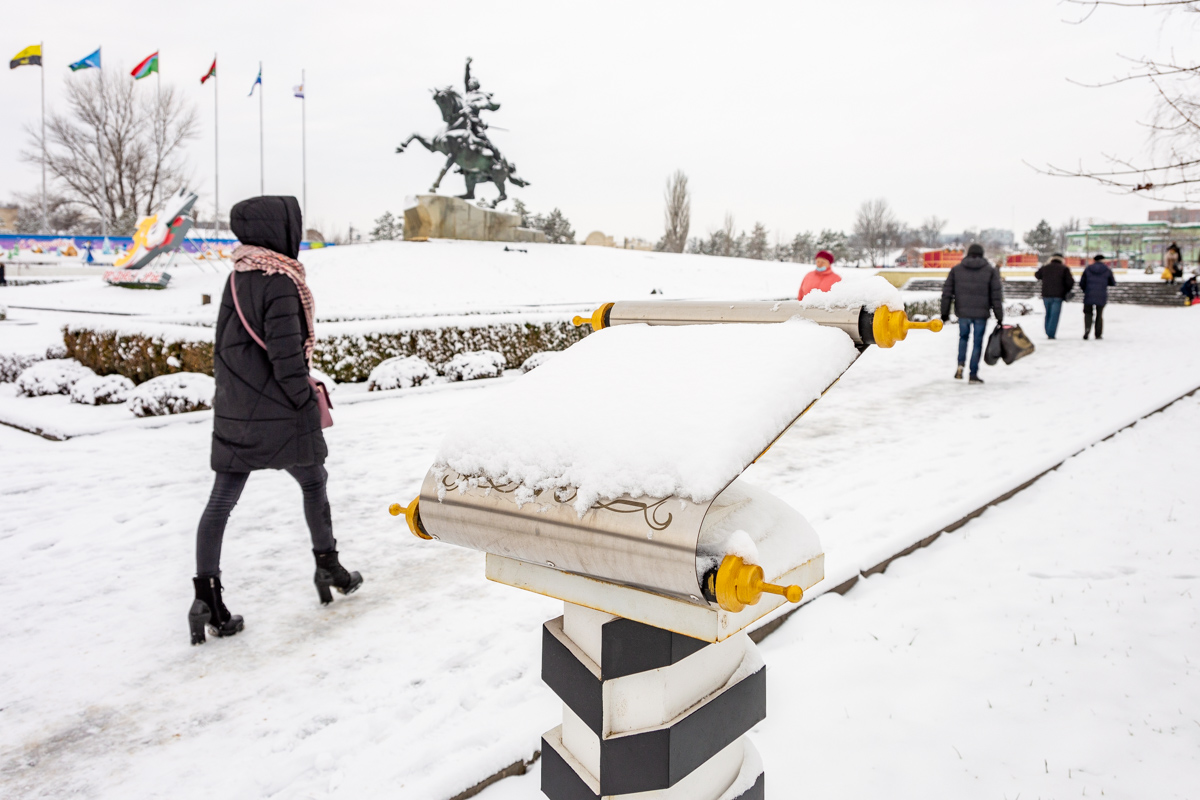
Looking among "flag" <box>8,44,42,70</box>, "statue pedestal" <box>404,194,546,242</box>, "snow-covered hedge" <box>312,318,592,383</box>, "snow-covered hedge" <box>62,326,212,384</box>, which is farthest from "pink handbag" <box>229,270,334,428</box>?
"flag" <box>8,44,42,70</box>

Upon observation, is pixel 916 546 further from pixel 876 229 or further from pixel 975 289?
pixel 876 229

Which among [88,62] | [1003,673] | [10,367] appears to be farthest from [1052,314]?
[88,62]

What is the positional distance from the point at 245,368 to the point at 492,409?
6.53 feet

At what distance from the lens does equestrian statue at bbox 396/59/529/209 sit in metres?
Result: 23.7

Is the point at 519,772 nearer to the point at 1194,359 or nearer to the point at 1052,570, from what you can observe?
the point at 1052,570

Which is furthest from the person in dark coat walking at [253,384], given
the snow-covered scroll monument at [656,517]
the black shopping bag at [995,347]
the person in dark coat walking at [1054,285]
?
the person in dark coat walking at [1054,285]

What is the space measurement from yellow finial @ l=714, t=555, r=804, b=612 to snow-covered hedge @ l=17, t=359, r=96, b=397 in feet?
32.1

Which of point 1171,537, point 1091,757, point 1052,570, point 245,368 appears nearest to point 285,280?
point 245,368

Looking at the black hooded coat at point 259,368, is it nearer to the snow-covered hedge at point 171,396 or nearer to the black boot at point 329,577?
the black boot at point 329,577

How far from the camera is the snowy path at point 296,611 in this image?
2207 millimetres

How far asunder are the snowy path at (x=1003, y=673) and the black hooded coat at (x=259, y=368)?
65.9 inches

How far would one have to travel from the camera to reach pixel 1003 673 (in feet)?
8.45

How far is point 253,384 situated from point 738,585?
99.0 inches

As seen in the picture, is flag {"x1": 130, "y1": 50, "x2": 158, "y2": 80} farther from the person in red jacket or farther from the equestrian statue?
the person in red jacket
